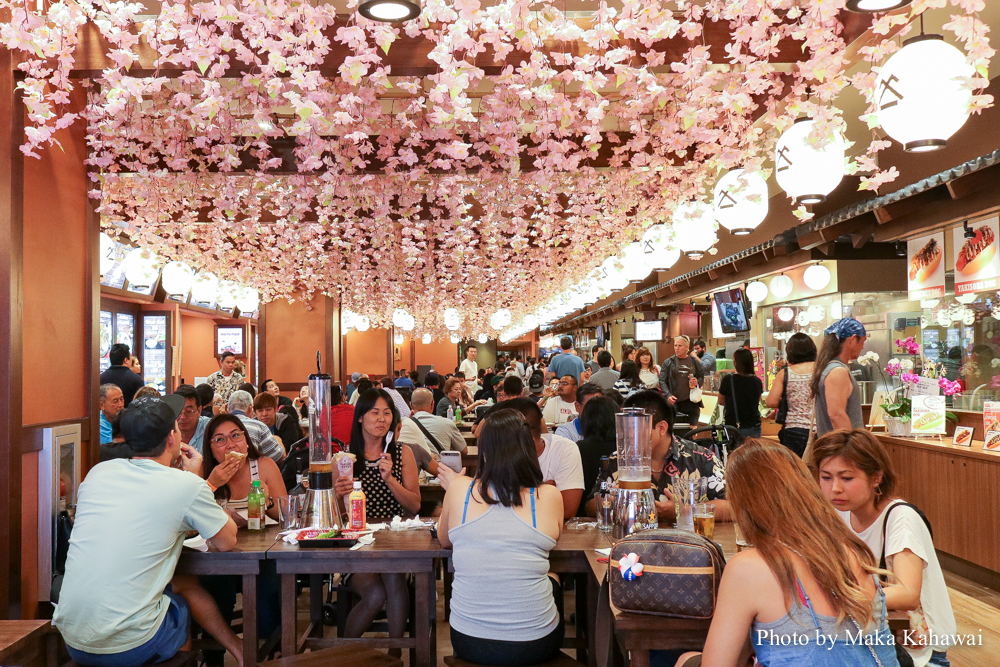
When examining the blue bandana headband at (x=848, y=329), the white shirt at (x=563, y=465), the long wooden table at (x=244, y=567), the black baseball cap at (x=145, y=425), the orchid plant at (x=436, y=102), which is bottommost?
the long wooden table at (x=244, y=567)

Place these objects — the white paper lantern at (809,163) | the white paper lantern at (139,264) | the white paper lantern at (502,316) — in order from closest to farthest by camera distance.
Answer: the white paper lantern at (809,163)
the white paper lantern at (139,264)
the white paper lantern at (502,316)

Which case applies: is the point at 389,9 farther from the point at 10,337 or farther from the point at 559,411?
the point at 559,411

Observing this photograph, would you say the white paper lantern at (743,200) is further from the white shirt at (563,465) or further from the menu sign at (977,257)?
the menu sign at (977,257)

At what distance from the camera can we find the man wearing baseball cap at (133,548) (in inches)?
119

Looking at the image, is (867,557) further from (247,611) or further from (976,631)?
(976,631)

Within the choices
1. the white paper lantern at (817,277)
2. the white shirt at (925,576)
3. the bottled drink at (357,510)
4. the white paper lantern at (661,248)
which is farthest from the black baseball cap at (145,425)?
the white paper lantern at (817,277)

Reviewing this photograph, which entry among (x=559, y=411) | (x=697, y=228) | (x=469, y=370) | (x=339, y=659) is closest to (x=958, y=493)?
(x=697, y=228)

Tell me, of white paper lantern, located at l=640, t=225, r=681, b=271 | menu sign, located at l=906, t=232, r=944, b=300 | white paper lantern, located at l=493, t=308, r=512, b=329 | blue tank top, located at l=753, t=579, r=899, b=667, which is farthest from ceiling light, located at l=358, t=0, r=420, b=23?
white paper lantern, located at l=493, t=308, r=512, b=329

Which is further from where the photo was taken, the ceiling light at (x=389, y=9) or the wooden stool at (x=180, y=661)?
the wooden stool at (x=180, y=661)

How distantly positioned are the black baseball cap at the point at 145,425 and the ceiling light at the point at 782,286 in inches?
350

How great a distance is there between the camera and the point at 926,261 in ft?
23.5

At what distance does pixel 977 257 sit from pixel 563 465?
436 cm

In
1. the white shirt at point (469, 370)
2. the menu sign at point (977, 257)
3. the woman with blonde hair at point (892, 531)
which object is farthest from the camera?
the white shirt at point (469, 370)

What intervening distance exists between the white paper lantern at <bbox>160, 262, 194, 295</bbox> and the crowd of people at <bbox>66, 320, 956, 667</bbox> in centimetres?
278
